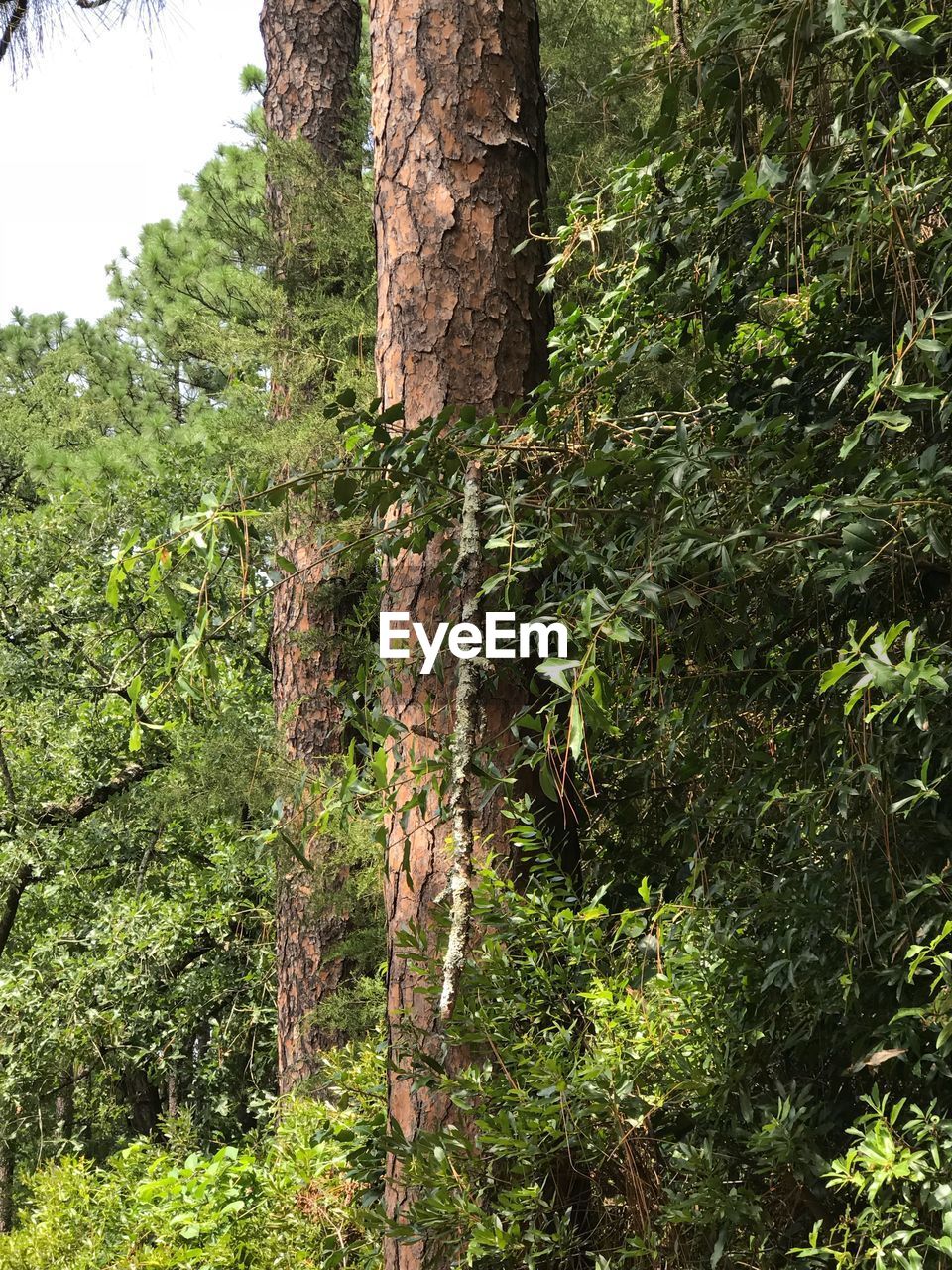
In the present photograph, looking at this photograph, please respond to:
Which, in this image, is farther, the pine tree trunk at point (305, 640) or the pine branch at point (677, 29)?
the pine tree trunk at point (305, 640)

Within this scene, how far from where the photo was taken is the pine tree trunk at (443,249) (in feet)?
8.24

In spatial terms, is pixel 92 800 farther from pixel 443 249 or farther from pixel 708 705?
pixel 708 705

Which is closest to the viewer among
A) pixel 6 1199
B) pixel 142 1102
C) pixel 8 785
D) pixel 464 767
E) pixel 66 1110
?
pixel 464 767

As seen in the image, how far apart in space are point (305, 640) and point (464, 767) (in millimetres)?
3181

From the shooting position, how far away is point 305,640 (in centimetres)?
537

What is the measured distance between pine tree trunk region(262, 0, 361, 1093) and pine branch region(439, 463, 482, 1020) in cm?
→ 248

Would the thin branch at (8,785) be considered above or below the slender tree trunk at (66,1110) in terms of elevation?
above

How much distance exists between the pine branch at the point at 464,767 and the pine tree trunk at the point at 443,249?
0.33 feet

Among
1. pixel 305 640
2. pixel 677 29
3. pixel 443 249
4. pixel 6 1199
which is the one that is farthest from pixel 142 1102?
pixel 677 29

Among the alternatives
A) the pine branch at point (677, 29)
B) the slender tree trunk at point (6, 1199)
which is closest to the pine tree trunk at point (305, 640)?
the pine branch at point (677, 29)

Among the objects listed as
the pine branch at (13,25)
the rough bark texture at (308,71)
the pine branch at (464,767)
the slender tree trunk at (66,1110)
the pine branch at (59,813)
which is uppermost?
the rough bark texture at (308,71)

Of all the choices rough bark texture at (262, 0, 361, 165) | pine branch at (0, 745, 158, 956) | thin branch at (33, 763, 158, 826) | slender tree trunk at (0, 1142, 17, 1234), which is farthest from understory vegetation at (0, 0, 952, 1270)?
slender tree trunk at (0, 1142, 17, 1234)

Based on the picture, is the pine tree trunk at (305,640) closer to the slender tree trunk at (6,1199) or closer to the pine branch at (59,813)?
the pine branch at (59,813)

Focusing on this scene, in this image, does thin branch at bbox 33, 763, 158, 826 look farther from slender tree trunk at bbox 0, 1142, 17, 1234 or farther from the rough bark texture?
the rough bark texture
